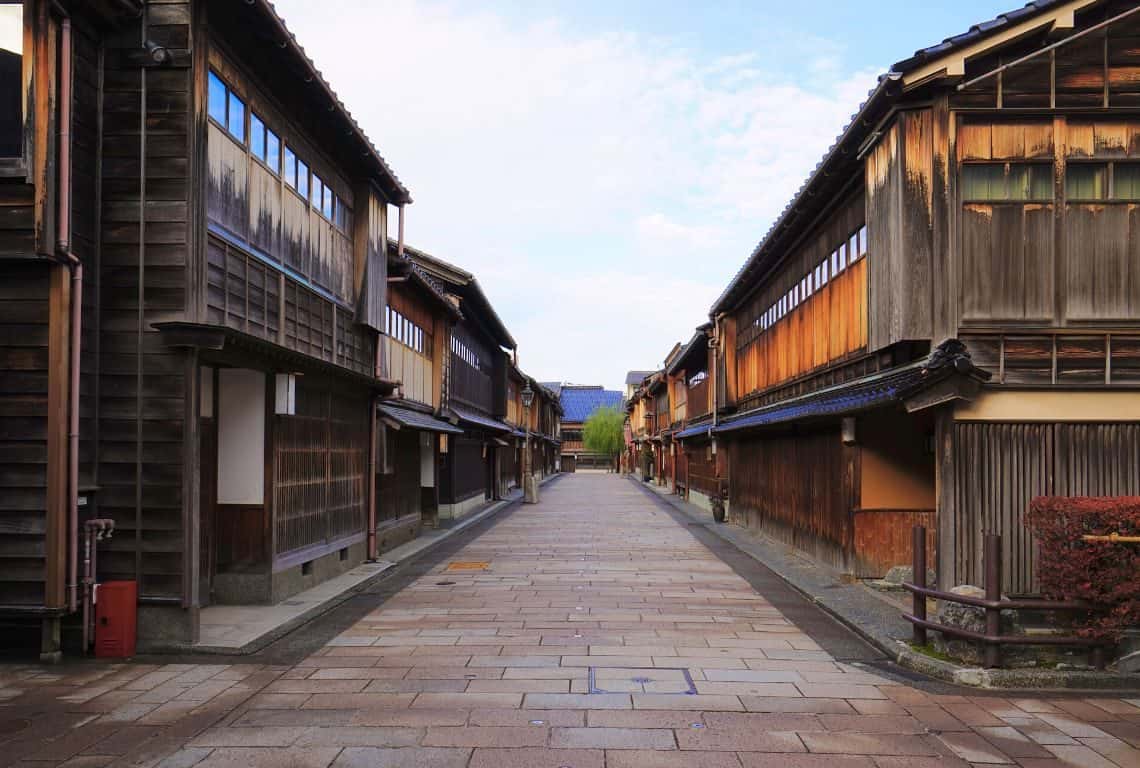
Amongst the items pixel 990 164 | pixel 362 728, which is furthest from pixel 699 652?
pixel 990 164

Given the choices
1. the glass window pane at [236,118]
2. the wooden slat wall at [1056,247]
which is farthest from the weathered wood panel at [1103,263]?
the glass window pane at [236,118]

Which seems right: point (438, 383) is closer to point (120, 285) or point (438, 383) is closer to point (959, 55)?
point (120, 285)

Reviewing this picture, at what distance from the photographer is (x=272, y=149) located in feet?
42.7

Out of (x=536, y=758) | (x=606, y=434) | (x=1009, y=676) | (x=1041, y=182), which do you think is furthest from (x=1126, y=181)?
(x=606, y=434)

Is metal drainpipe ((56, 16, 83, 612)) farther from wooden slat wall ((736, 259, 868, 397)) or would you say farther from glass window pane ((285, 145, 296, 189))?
wooden slat wall ((736, 259, 868, 397))

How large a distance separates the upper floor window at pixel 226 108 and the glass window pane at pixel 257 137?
282mm

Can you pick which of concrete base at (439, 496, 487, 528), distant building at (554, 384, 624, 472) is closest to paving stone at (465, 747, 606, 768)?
concrete base at (439, 496, 487, 528)

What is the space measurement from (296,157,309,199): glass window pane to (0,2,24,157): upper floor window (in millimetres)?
5238

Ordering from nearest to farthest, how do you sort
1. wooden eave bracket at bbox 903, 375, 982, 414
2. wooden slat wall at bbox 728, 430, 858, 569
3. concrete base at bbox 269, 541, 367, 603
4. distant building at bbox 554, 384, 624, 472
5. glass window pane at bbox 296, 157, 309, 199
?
wooden eave bracket at bbox 903, 375, 982, 414, concrete base at bbox 269, 541, 367, 603, glass window pane at bbox 296, 157, 309, 199, wooden slat wall at bbox 728, 430, 858, 569, distant building at bbox 554, 384, 624, 472

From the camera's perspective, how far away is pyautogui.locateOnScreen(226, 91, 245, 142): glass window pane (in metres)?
11.5

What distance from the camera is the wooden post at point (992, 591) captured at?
28.6ft

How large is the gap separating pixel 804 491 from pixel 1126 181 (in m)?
9.44

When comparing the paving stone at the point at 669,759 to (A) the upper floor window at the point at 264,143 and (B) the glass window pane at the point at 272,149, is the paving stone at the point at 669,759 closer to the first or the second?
(A) the upper floor window at the point at 264,143

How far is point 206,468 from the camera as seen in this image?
12.6m
